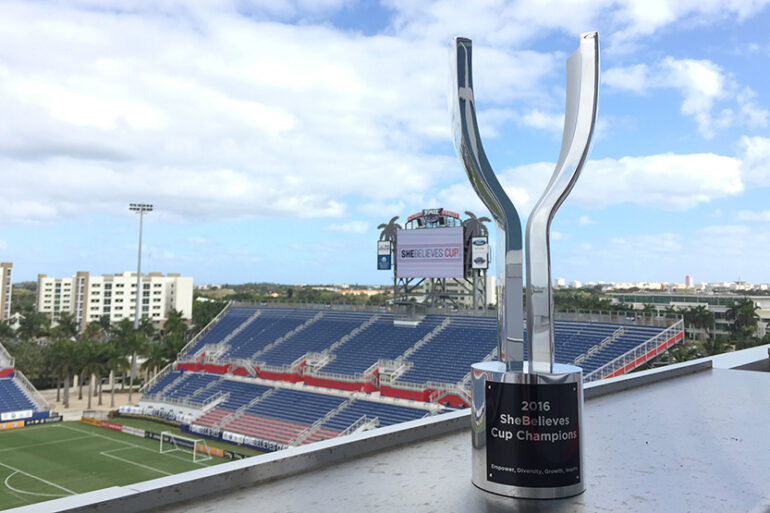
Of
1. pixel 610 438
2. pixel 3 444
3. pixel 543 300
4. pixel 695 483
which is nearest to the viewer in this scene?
pixel 695 483

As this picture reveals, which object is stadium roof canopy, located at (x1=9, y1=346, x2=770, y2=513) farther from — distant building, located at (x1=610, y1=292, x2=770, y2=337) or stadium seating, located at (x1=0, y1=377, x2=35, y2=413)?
distant building, located at (x1=610, y1=292, x2=770, y2=337)

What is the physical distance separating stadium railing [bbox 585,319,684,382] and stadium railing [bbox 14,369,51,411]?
2639cm

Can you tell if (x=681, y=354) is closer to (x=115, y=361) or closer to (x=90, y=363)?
(x=115, y=361)

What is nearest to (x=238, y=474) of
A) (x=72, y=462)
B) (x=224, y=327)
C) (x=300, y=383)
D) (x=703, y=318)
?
(x=72, y=462)

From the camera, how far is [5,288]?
68375 millimetres

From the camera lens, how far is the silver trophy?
1.75 m

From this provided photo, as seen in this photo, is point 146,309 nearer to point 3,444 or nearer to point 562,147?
point 3,444

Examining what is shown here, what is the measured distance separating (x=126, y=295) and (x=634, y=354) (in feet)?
203

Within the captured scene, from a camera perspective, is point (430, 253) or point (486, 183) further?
point (430, 253)

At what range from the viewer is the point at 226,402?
2697 cm

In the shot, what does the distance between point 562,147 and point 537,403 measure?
0.94 m

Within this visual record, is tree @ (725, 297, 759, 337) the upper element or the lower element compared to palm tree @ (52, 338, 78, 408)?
upper

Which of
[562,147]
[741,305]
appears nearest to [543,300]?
[562,147]

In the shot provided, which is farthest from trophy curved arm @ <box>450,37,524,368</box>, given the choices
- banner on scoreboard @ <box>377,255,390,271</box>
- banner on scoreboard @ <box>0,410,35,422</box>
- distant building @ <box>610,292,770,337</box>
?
distant building @ <box>610,292,770,337</box>
